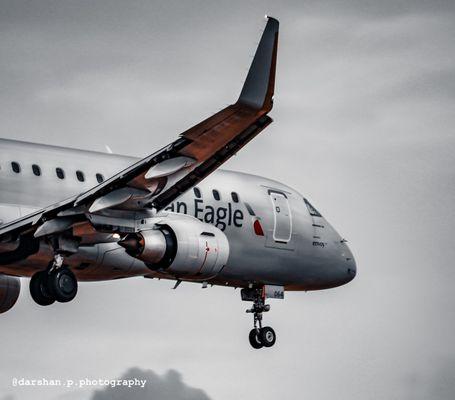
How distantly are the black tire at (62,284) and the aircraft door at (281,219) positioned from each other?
770cm

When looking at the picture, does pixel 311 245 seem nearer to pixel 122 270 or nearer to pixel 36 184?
pixel 122 270

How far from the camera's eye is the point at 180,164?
27.2 m

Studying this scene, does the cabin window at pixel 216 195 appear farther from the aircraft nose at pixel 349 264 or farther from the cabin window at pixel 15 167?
the cabin window at pixel 15 167

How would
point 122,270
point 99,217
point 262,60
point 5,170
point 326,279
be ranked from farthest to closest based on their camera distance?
point 326,279 < point 122,270 < point 5,170 < point 99,217 < point 262,60

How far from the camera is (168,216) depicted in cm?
3045

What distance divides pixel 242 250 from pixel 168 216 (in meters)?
5.26

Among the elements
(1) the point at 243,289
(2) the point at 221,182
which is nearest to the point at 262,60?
(2) the point at 221,182

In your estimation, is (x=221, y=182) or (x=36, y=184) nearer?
(x=36, y=184)

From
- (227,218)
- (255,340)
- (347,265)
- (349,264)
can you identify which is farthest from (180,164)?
(349,264)

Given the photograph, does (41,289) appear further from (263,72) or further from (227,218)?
(263,72)

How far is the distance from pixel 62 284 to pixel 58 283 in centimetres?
10

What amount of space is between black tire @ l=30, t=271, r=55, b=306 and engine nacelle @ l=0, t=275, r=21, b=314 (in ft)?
14.0

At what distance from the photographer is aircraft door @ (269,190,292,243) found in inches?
1436

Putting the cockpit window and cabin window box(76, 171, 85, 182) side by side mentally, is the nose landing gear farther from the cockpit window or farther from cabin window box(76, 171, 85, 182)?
cabin window box(76, 171, 85, 182)
